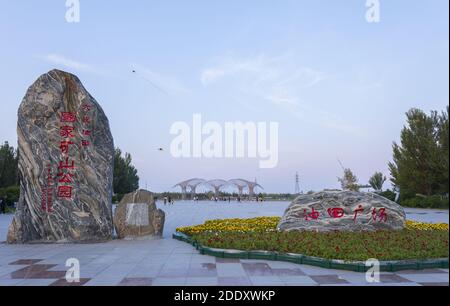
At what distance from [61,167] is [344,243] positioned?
7.40 meters

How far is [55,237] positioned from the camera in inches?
434

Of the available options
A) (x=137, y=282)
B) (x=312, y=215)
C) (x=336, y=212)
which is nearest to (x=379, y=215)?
(x=336, y=212)

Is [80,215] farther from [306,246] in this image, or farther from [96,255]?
[306,246]

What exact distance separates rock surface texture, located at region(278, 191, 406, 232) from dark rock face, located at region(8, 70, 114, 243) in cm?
520

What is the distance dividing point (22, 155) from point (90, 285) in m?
6.25

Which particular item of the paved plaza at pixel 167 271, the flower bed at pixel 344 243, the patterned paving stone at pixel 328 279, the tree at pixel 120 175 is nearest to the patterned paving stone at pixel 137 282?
the paved plaza at pixel 167 271

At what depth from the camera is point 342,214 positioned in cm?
1175

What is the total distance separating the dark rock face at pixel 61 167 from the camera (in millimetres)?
11055

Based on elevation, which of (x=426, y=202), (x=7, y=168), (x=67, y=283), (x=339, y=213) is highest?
(x=7, y=168)

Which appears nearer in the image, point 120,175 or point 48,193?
point 48,193

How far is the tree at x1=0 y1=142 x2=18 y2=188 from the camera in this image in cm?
3584

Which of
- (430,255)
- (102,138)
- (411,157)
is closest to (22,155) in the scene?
(102,138)

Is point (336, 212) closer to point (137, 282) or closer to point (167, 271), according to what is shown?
point (167, 271)
